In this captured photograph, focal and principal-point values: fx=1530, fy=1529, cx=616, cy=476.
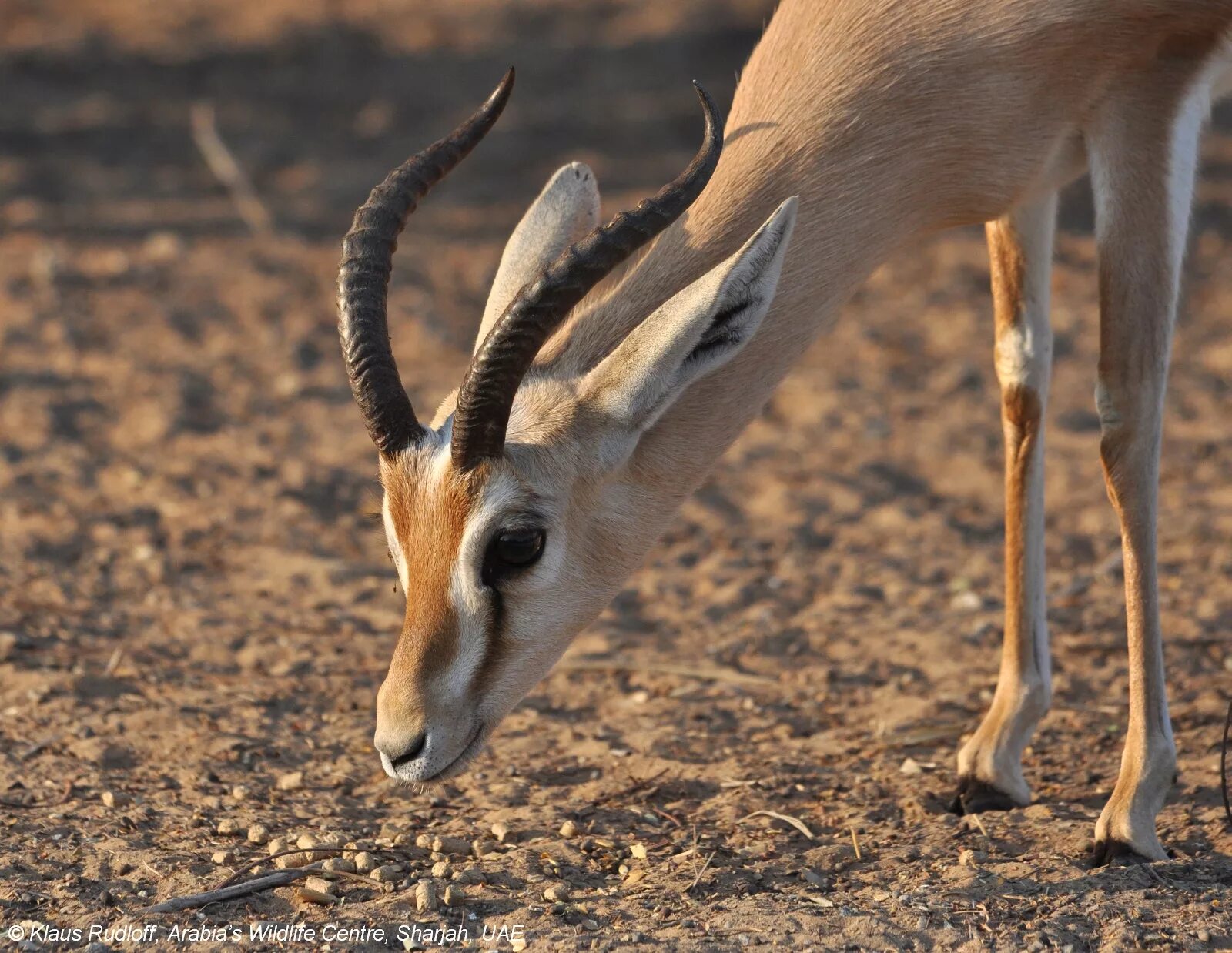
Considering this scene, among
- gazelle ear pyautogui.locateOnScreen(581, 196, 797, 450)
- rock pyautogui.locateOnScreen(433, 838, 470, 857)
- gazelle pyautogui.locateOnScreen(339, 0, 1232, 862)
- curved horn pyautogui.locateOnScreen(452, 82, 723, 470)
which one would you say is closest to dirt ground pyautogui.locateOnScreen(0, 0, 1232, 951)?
rock pyautogui.locateOnScreen(433, 838, 470, 857)

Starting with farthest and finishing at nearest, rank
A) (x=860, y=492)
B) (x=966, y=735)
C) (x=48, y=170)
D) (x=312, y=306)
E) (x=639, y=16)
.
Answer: (x=639, y=16), (x=48, y=170), (x=312, y=306), (x=860, y=492), (x=966, y=735)

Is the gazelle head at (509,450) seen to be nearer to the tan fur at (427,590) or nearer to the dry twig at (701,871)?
the tan fur at (427,590)

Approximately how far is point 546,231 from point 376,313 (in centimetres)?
93

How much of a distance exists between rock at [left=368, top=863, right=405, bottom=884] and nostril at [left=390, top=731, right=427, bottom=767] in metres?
0.43

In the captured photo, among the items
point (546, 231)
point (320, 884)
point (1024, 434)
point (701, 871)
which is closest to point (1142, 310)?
point (1024, 434)

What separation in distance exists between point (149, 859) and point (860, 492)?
171 inches

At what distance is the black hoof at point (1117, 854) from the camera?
184 inches

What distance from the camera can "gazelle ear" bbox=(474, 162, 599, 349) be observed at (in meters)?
5.07

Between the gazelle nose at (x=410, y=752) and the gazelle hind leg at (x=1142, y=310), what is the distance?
6.95 ft

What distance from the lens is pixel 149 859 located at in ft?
15.1

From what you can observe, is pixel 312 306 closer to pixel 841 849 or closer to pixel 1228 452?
pixel 1228 452

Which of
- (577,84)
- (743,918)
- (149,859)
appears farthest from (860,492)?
(577,84)

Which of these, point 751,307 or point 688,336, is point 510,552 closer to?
point 688,336

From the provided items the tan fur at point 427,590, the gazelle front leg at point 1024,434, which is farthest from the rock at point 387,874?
the gazelle front leg at point 1024,434
